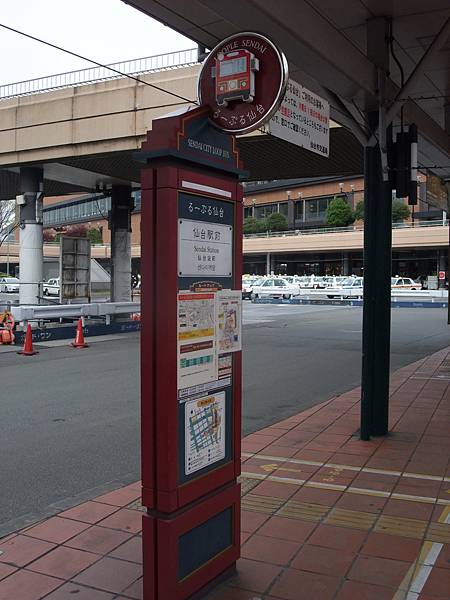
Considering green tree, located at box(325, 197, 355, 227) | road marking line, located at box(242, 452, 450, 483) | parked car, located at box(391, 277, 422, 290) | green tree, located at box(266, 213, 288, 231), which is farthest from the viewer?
green tree, located at box(266, 213, 288, 231)

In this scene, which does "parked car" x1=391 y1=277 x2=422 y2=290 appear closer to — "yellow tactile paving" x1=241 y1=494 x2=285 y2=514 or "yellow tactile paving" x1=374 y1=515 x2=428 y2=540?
"yellow tactile paving" x1=241 y1=494 x2=285 y2=514

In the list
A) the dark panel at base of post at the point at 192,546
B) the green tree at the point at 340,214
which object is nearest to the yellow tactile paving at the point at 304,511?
the dark panel at base of post at the point at 192,546

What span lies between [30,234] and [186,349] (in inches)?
654

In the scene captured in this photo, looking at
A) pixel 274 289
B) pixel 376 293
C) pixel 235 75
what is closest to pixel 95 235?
pixel 274 289

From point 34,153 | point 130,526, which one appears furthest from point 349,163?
point 130,526

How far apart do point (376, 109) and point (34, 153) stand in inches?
511

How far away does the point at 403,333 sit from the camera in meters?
20.4

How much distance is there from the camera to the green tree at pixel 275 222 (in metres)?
83.4

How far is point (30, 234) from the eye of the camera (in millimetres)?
18750

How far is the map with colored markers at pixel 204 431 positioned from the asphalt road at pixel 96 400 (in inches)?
76.3

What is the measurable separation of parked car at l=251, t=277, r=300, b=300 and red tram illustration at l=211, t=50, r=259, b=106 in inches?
1644

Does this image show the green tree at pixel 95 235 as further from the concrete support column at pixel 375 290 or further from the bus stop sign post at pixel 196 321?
the bus stop sign post at pixel 196 321

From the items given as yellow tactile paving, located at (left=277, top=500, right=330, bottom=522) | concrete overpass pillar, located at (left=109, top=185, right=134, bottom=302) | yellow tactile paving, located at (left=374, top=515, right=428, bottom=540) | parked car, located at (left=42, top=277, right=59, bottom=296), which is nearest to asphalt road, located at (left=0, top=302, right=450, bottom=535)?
yellow tactile paving, located at (left=277, top=500, right=330, bottom=522)

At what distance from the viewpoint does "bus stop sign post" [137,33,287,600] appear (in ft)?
10.4
